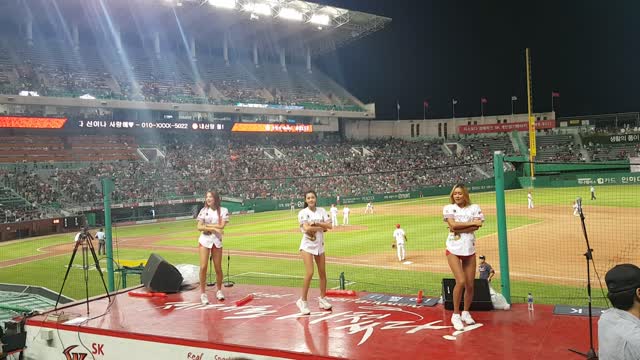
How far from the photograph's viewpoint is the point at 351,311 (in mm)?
8125

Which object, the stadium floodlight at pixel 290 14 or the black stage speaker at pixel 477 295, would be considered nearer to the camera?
the black stage speaker at pixel 477 295

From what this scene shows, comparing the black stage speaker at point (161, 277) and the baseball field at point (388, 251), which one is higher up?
the black stage speaker at point (161, 277)

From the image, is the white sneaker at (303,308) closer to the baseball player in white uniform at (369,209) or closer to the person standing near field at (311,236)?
the person standing near field at (311,236)

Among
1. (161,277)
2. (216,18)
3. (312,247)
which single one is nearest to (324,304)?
(312,247)

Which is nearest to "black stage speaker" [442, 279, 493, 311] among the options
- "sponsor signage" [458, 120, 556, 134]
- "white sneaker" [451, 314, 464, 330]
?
"white sneaker" [451, 314, 464, 330]

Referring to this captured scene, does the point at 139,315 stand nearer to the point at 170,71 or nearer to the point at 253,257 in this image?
the point at 253,257

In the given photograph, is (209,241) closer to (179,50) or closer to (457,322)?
(457,322)

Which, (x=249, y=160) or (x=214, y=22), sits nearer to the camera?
(x=249, y=160)

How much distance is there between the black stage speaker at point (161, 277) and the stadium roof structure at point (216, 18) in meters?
45.8

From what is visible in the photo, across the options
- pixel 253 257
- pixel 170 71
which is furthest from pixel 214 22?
pixel 253 257

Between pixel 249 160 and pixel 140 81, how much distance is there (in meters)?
15.4

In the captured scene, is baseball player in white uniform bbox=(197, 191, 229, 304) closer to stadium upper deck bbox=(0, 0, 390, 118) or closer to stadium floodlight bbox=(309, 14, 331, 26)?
stadium upper deck bbox=(0, 0, 390, 118)

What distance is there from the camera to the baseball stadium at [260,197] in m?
7.48

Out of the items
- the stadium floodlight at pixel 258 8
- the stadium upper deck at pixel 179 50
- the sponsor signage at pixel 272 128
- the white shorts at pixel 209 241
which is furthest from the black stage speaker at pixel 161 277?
the sponsor signage at pixel 272 128
